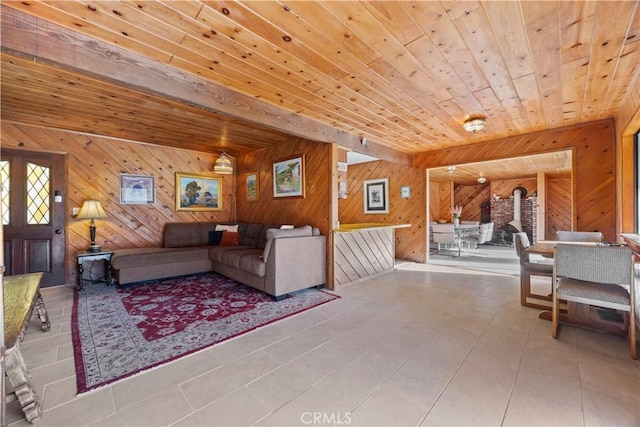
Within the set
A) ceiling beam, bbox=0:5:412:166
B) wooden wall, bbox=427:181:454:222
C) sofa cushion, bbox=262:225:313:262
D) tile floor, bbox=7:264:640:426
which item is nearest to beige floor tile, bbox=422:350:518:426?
tile floor, bbox=7:264:640:426

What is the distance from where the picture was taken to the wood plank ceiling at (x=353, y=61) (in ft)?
5.44

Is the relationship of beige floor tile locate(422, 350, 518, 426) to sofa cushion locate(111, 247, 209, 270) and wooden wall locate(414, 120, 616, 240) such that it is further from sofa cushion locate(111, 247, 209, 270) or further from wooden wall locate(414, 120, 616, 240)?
sofa cushion locate(111, 247, 209, 270)

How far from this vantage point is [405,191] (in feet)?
19.6

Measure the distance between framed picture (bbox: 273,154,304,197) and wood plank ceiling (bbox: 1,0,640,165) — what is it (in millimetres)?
1006

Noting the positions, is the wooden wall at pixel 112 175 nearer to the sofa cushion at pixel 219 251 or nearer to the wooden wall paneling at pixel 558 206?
the sofa cushion at pixel 219 251

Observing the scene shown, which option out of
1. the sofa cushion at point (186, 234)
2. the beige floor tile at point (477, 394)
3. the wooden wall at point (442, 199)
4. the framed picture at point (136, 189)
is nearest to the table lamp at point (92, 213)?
the framed picture at point (136, 189)

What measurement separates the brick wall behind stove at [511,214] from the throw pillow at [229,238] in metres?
9.45

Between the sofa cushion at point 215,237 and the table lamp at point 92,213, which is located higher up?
the table lamp at point 92,213

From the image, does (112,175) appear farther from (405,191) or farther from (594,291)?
(594,291)

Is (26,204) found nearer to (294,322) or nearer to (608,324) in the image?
(294,322)

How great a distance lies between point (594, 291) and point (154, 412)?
3.30 m

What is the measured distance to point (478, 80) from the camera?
8.27 ft

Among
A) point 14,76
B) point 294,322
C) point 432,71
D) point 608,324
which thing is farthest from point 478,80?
point 14,76

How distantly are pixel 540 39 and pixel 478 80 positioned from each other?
0.61 metres
